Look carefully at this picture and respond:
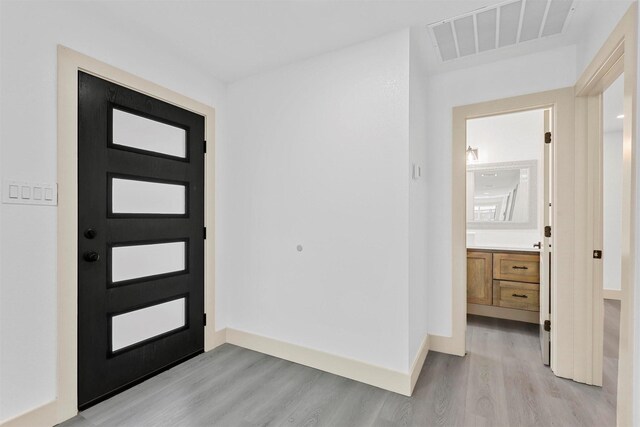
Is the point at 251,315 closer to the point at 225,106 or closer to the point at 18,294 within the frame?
the point at 18,294

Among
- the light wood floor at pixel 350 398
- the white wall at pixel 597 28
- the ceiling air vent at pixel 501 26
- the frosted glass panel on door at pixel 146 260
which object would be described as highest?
the ceiling air vent at pixel 501 26

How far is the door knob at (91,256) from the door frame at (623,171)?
2879 millimetres

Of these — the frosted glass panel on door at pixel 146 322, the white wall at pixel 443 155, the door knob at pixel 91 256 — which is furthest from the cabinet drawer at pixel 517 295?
the door knob at pixel 91 256

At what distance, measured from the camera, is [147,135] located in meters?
2.23

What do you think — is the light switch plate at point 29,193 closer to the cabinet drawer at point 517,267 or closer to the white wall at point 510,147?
the cabinet drawer at point 517,267

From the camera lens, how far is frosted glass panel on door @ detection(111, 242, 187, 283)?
204 centimetres

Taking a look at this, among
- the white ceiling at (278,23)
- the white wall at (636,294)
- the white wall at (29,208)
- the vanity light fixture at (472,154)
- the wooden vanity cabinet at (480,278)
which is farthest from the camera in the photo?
the vanity light fixture at (472,154)

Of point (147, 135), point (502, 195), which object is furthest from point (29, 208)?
point (502, 195)

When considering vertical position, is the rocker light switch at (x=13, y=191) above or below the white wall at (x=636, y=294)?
above

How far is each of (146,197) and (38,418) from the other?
54.8 inches

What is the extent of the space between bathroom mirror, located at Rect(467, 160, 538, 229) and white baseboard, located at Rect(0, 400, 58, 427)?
4325 millimetres

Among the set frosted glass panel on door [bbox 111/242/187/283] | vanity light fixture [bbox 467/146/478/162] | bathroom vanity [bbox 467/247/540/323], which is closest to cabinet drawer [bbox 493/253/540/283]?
bathroom vanity [bbox 467/247/540/323]

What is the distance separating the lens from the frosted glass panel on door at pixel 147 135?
2.05 meters

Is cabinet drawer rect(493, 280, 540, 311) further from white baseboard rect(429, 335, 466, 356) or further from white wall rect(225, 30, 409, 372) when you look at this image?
white wall rect(225, 30, 409, 372)
